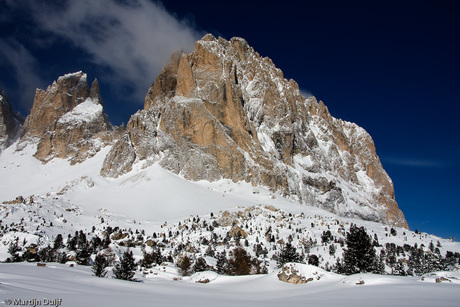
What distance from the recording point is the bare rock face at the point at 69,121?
14438 cm

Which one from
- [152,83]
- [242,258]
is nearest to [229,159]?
[152,83]

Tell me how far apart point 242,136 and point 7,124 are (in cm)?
12444

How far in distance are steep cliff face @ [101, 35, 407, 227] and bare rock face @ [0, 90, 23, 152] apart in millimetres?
79192

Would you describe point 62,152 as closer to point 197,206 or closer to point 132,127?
point 132,127

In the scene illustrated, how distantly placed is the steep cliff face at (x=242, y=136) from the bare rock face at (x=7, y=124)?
79192 millimetres

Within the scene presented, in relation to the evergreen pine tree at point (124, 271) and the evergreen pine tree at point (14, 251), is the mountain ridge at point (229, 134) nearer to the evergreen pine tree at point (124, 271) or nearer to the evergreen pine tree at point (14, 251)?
the evergreen pine tree at point (14, 251)

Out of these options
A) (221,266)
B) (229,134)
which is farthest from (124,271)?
(229,134)

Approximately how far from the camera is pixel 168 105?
4311 inches

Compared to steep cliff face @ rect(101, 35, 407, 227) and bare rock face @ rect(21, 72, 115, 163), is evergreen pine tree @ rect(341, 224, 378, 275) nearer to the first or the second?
steep cliff face @ rect(101, 35, 407, 227)

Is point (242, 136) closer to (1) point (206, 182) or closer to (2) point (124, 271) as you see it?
(1) point (206, 182)

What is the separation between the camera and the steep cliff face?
104m

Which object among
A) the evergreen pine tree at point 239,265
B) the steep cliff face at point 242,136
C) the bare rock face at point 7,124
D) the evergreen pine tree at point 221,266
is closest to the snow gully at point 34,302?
the evergreen pine tree at point 239,265

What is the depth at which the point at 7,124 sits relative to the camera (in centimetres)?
16300

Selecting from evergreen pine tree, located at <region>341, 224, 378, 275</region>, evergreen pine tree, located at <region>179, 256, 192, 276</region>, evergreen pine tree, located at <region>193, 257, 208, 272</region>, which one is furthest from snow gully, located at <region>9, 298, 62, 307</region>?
evergreen pine tree, located at <region>341, 224, 378, 275</region>
